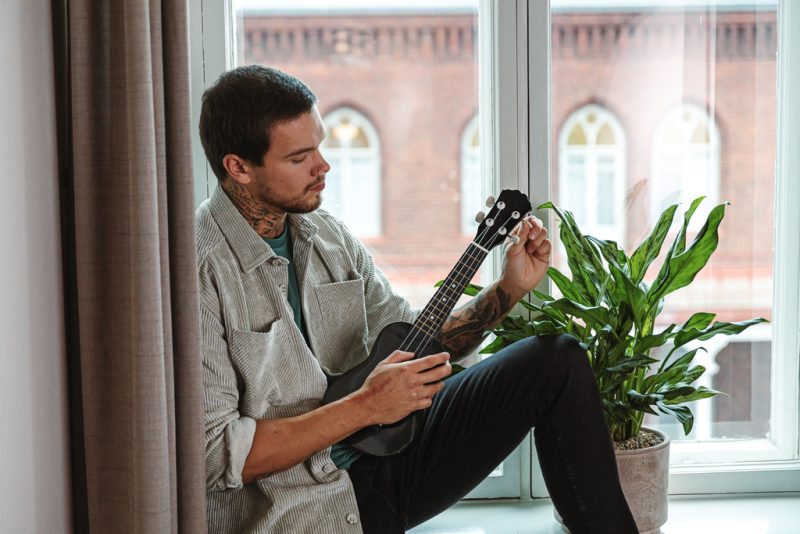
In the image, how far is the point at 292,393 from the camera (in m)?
1.55

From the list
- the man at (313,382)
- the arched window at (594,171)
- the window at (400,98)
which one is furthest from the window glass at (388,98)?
the man at (313,382)

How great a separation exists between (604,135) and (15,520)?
1.44 meters

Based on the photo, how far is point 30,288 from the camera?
1.20 meters

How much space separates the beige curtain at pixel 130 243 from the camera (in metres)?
1.19

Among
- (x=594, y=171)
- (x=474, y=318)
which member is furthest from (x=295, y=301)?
(x=594, y=171)

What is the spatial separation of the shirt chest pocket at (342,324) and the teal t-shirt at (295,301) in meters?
0.04

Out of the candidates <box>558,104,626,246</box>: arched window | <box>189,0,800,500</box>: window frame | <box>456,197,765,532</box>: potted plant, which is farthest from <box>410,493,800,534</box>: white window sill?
<box>558,104,626,246</box>: arched window

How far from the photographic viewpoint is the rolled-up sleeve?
4.69ft

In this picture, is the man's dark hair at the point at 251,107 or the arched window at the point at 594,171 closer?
the man's dark hair at the point at 251,107

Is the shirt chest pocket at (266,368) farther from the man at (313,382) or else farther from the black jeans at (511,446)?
the black jeans at (511,446)

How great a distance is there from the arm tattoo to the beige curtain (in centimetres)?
60

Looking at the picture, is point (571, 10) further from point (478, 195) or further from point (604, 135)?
point (478, 195)

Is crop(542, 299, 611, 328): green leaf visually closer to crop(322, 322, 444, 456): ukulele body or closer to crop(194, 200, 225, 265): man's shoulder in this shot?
crop(322, 322, 444, 456): ukulele body

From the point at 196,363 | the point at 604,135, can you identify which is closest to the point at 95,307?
the point at 196,363
